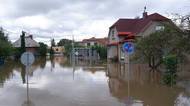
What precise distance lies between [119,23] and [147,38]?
26086 mm

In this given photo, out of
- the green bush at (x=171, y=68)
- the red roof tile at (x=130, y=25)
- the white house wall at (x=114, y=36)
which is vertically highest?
the red roof tile at (x=130, y=25)

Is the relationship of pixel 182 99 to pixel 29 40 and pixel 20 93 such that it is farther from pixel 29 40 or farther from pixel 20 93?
pixel 29 40

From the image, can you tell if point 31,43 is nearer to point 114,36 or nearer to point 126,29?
point 114,36

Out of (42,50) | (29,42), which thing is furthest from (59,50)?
(42,50)

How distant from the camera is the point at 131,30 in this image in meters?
54.3

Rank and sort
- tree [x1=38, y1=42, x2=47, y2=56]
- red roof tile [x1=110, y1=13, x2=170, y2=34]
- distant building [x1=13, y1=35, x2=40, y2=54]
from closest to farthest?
1. red roof tile [x1=110, y1=13, x2=170, y2=34]
2. distant building [x1=13, y1=35, x2=40, y2=54]
3. tree [x1=38, y1=42, x2=47, y2=56]

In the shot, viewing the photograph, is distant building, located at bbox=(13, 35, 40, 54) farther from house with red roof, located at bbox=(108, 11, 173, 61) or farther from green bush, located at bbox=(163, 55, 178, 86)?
green bush, located at bbox=(163, 55, 178, 86)

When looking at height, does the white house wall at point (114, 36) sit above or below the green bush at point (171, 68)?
Result: above

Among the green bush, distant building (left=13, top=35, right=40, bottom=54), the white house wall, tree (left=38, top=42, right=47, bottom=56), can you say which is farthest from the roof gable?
the green bush

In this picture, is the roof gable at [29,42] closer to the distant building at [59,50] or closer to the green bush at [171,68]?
the distant building at [59,50]

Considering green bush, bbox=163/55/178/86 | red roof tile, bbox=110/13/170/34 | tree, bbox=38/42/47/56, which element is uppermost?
red roof tile, bbox=110/13/170/34

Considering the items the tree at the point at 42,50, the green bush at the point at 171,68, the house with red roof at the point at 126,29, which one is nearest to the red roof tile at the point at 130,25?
the house with red roof at the point at 126,29

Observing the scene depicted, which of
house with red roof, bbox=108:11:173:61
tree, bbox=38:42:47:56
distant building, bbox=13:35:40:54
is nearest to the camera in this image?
house with red roof, bbox=108:11:173:61

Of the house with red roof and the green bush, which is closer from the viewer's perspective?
the green bush
